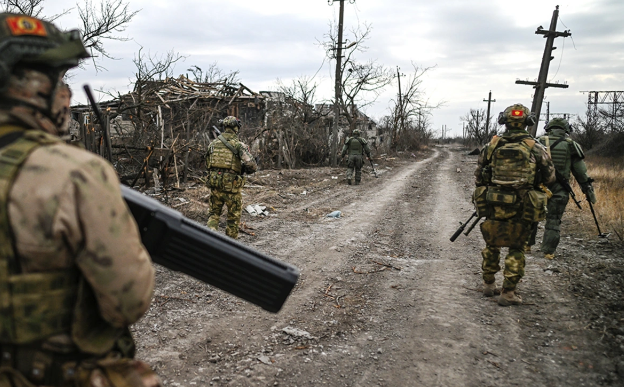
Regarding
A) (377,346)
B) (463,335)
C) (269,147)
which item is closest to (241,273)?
(377,346)

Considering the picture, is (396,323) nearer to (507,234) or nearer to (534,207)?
(507,234)

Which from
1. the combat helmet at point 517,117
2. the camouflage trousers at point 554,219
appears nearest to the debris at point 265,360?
the combat helmet at point 517,117

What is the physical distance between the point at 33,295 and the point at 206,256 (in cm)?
60

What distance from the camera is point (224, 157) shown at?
6066mm

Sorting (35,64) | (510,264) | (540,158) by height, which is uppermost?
(35,64)

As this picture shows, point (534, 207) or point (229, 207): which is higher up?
point (534, 207)

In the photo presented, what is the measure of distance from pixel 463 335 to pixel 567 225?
5270mm

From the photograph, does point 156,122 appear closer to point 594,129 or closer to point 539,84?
point 539,84

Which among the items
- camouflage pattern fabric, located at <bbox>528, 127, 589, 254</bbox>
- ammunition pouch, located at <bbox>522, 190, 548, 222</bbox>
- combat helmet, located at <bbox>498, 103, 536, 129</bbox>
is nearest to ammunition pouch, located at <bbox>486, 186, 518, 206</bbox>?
ammunition pouch, located at <bbox>522, 190, 548, 222</bbox>

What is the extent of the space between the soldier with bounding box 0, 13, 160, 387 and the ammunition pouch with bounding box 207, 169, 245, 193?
4745 millimetres

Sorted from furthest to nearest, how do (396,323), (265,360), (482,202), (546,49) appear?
1. (546,49)
2. (482,202)
3. (396,323)
4. (265,360)

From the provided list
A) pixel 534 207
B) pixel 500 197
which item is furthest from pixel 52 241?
pixel 534 207

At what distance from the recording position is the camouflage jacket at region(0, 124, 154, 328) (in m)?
1.16

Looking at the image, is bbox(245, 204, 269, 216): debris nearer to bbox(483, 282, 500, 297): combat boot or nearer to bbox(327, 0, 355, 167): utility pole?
bbox(483, 282, 500, 297): combat boot
